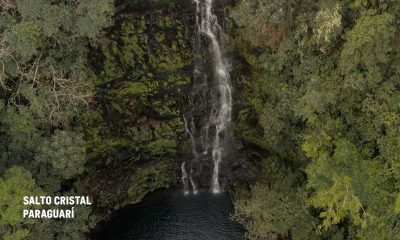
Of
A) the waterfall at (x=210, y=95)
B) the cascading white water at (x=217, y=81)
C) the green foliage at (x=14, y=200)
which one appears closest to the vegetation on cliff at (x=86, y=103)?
the green foliage at (x=14, y=200)

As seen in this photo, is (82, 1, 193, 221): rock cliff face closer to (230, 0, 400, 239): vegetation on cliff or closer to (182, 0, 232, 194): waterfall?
(182, 0, 232, 194): waterfall

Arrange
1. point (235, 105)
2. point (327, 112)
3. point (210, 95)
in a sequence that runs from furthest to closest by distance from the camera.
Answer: point (235, 105) < point (210, 95) < point (327, 112)

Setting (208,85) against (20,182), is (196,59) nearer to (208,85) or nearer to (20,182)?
(208,85)

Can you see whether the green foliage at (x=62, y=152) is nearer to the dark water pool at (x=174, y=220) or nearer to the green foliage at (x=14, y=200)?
the green foliage at (x=14, y=200)

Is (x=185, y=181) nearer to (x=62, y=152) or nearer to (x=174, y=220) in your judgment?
(x=174, y=220)

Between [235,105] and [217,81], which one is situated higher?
[217,81]

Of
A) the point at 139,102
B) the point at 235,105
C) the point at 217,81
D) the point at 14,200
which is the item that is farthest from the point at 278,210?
the point at 14,200
